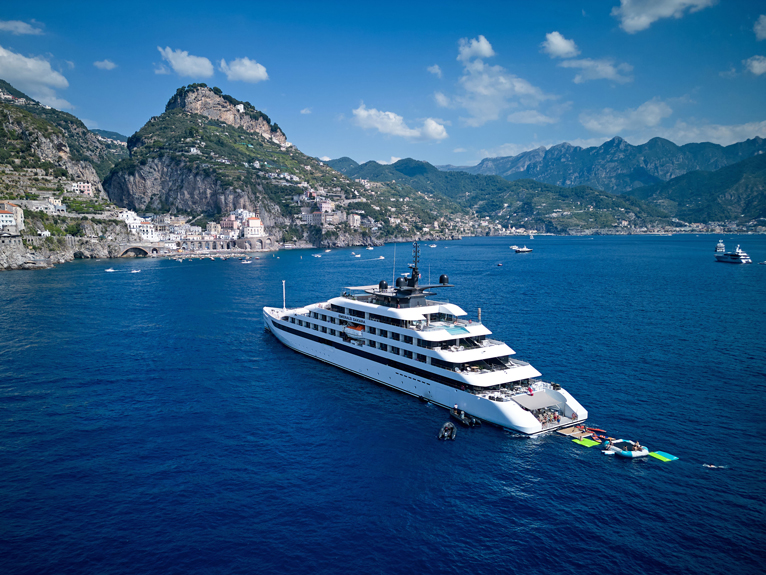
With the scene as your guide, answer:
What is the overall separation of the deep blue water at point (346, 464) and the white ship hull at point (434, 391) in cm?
102

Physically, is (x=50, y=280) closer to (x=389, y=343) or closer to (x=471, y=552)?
(x=389, y=343)

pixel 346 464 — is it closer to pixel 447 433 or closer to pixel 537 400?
pixel 447 433

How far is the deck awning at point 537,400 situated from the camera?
31.6 meters

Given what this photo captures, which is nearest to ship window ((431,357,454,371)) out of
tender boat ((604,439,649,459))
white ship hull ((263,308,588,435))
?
white ship hull ((263,308,588,435))

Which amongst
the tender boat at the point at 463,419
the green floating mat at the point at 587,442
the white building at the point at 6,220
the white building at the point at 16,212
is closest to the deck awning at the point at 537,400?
the green floating mat at the point at 587,442

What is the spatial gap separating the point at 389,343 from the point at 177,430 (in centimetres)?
1813

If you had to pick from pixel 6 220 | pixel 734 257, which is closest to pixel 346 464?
pixel 6 220

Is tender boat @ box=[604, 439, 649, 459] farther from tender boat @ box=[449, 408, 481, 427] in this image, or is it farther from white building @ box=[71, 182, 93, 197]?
white building @ box=[71, 182, 93, 197]

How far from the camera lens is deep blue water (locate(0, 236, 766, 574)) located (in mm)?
20422

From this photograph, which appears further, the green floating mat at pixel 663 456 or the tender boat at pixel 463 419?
the tender boat at pixel 463 419

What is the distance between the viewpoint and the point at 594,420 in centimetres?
3325

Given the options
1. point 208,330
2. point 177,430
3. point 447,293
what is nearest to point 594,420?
point 177,430

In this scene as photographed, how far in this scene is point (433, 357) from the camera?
35.8 meters

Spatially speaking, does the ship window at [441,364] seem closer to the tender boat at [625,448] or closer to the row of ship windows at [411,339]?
the row of ship windows at [411,339]
